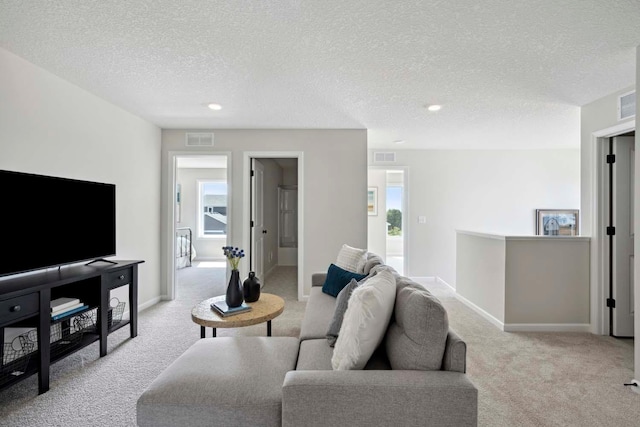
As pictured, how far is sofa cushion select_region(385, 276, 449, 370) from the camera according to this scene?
4.33 ft

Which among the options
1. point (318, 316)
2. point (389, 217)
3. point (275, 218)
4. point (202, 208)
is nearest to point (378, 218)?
point (389, 217)

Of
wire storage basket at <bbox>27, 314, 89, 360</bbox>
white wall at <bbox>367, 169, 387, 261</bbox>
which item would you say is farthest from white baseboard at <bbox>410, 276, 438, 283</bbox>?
wire storage basket at <bbox>27, 314, 89, 360</bbox>

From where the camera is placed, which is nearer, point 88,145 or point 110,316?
point 110,316

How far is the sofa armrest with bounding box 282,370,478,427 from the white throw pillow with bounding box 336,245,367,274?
64.8 inches

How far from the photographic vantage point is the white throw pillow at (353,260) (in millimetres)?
2946

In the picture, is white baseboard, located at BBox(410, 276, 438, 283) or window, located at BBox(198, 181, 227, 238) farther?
window, located at BBox(198, 181, 227, 238)

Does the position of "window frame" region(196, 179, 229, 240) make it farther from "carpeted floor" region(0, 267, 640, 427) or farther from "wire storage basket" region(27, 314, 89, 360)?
"wire storage basket" region(27, 314, 89, 360)

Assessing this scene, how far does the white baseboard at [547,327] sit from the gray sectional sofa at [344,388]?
7.93 feet

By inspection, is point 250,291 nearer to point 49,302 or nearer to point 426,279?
point 49,302

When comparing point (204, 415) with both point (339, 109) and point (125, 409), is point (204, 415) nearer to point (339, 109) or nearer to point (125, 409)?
point (125, 409)

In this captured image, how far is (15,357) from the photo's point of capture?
2.21 metres

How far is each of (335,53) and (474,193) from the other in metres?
4.45

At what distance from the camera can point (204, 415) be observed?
1324mm

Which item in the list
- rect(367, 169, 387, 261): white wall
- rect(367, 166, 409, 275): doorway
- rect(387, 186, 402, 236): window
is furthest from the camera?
rect(387, 186, 402, 236): window
